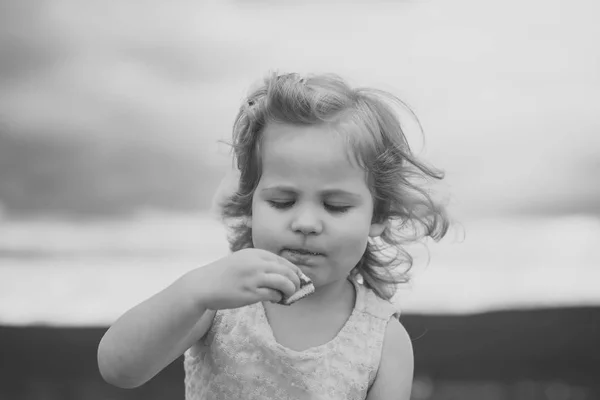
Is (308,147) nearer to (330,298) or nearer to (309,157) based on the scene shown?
(309,157)

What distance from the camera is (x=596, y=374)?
4.13 m

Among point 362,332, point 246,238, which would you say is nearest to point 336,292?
point 362,332

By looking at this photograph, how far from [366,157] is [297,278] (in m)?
0.42

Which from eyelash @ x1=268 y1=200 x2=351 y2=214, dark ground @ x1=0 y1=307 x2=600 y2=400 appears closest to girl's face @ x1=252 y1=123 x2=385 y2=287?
eyelash @ x1=268 y1=200 x2=351 y2=214

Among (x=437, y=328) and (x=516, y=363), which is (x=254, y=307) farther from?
(x=516, y=363)

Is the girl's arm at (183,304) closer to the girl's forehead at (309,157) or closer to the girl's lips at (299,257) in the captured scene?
the girl's lips at (299,257)

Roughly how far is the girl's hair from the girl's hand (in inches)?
14.9

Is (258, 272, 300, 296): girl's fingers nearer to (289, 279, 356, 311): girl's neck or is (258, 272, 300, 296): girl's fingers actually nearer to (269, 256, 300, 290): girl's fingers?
(269, 256, 300, 290): girl's fingers

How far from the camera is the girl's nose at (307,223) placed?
1722 mm

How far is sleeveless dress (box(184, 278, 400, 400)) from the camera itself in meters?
1.85

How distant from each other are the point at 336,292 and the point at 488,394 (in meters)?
2.39

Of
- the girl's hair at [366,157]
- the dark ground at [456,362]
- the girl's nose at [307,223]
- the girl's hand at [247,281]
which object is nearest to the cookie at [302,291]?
the girl's hand at [247,281]

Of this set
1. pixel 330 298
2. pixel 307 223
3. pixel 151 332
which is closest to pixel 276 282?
pixel 307 223

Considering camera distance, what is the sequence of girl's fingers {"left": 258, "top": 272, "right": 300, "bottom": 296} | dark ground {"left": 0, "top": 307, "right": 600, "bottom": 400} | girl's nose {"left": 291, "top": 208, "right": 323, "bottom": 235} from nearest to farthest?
girl's fingers {"left": 258, "top": 272, "right": 300, "bottom": 296}
girl's nose {"left": 291, "top": 208, "right": 323, "bottom": 235}
dark ground {"left": 0, "top": 307, "right": 600, "bottom": 400}
